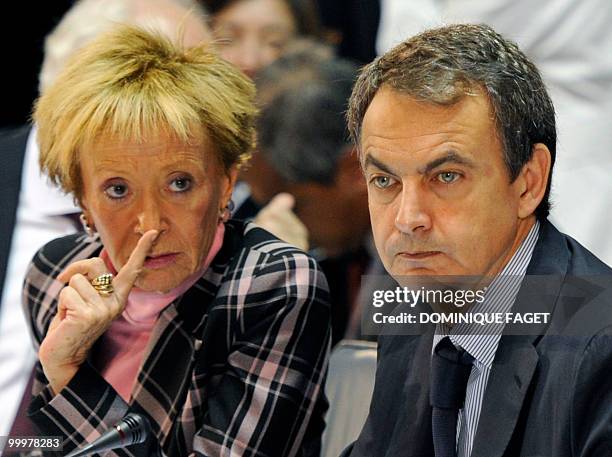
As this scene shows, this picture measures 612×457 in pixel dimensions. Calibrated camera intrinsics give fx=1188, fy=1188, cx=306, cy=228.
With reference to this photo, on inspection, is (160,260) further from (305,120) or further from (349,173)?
(305,120)

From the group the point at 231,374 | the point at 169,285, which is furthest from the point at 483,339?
the point at 169,285

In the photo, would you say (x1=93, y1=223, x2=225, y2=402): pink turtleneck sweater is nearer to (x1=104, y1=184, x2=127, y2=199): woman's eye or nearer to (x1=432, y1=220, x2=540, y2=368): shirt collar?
(x1=104, y1=184, x2=127, y2=199): woman's eye

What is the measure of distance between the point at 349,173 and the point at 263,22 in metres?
1.10

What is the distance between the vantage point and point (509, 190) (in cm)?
175

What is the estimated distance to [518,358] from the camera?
1720 millimetres

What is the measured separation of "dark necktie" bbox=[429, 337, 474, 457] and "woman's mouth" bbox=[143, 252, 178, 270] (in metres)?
0.52

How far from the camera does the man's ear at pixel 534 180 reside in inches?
69.2

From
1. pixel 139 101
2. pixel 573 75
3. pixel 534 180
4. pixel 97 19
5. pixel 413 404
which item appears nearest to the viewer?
pixel 534 180

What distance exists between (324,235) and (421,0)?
0.56 meters

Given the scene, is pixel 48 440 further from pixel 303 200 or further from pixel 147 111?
pixel 303 200

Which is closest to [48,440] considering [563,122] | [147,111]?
[147,111]

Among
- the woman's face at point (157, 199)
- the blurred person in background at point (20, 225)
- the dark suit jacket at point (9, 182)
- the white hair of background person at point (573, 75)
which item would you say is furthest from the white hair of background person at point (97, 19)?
the woman's face at point (157, 199)

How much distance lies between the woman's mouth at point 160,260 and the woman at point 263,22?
4.81 feet

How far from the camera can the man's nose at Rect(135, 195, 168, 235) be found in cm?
202
